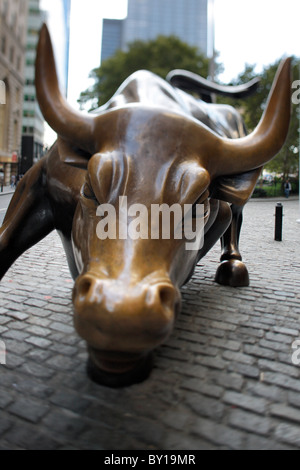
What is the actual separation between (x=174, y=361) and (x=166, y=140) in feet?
5.63

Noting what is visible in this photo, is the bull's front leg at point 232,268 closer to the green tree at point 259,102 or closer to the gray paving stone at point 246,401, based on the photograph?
the gray paving stone at point 246,401

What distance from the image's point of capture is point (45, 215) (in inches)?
137

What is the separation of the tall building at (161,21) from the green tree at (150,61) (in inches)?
21.4

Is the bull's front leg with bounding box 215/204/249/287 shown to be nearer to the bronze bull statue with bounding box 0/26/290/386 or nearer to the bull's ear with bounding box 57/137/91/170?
the bronze bull statue with bounding box 0/26/290/386

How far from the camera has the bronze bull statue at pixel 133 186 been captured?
1648 millimetres

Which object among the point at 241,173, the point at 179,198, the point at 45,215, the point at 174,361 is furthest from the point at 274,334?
the point at 45,215

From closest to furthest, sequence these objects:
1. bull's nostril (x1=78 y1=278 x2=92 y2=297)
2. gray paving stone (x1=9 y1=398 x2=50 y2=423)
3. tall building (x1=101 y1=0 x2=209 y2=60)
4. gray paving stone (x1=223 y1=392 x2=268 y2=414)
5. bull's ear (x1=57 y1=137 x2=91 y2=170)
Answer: bull's nostril (x1=78 y1=278 x2=92 y2=297)
gray paving stone (x1=9 y1=398 x2=50 y2=423)
gray paving stone (x1=223 y1=392 x2=268 y2=414)
bull's ear (x1=57 y1=137 x2=91 y2=170)
tall building (x1=101 y1=0 x2=209 y2=60)

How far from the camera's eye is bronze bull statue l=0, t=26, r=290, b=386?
5.41 ft

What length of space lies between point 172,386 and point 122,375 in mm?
377

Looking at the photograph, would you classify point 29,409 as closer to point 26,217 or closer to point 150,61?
point 26,217

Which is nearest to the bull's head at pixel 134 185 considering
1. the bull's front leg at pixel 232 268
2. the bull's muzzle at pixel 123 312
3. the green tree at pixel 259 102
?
the bull's muzzle at pixel 123 312

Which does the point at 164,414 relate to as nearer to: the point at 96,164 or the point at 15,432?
the point at 15,432

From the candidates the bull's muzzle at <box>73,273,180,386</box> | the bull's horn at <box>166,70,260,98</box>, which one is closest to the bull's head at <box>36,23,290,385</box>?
the bull's muzzle at <box>73,273,180,386</box>

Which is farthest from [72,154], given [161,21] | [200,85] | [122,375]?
[161,21]
